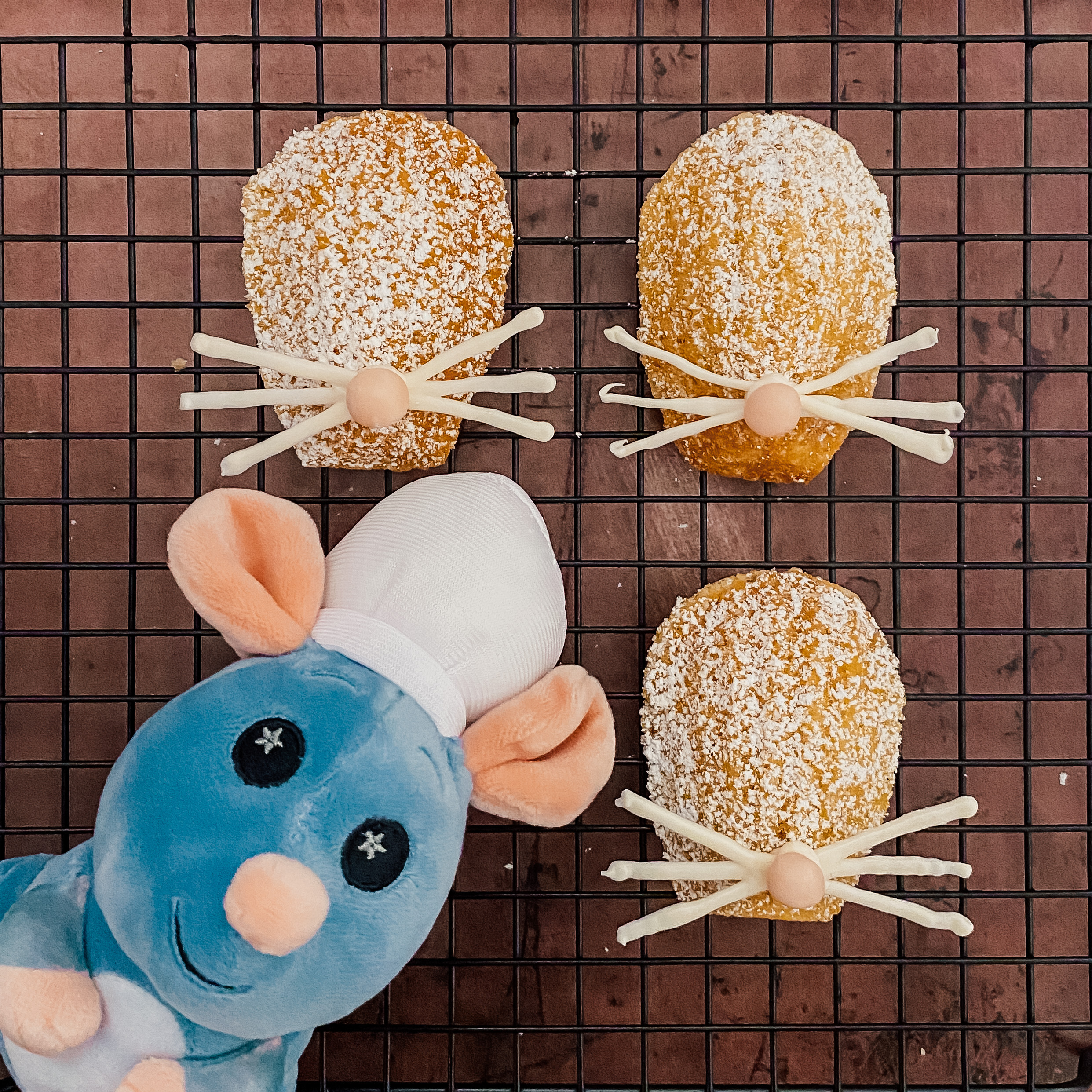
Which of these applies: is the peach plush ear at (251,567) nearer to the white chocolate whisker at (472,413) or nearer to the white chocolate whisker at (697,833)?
the white chocolate whisker at (472,413)

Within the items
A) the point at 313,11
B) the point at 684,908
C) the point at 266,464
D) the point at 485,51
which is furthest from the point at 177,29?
the point at 684,908

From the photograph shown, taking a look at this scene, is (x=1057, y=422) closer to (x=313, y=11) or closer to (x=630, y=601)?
(x=630, y=601)

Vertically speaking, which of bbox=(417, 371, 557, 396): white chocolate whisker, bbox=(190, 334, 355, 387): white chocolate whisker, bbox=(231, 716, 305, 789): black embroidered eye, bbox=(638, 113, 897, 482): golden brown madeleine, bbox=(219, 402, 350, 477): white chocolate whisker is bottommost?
bbox=(231, 716, 305, 789): black embroidered eye

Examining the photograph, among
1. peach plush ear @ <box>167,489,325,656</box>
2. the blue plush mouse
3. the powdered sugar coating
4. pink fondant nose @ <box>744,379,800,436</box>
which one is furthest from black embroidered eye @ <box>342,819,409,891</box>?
pink fondant nose @ <box>744,379,800,436</box>

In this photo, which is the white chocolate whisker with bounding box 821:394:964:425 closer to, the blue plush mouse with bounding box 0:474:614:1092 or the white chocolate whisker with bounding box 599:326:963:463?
the white chocolate whisker with bounding box 599:326:963:463

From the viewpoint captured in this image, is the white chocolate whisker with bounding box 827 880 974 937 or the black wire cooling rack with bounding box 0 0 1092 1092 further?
the black wire cooling rack with bounding box 0 0 1092 1092

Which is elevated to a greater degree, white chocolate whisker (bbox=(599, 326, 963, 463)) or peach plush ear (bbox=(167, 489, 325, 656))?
white chocolate whisker (bbox=(599, 326, 963, 463))

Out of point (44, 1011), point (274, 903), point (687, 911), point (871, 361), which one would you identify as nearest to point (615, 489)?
point (871, 361)
